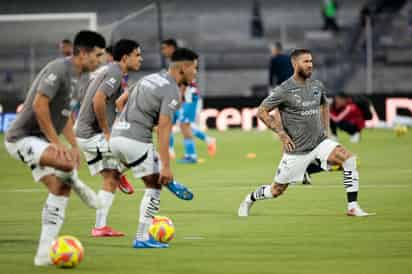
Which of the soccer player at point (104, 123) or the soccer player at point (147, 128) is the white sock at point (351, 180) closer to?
the soccer player at point (104, 123)

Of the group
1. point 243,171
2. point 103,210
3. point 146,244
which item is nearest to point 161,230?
point 146,244

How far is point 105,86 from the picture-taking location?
12195 mm

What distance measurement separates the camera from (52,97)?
957 cm

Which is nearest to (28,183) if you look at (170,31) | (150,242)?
(150,242)

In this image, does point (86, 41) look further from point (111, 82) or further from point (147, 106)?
point (111, 82)

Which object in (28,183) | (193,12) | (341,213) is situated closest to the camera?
(341,213)

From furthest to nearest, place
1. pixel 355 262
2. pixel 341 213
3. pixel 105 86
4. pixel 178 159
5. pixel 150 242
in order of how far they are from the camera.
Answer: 1. pixel 178 159
2. pixel 341 213
3. pixel 105 86
4. pixel 150 242
5. pixel 355 262

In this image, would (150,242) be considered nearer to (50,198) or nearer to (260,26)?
(50,198)

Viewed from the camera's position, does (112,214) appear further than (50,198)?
Yes

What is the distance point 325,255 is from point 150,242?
1756mm

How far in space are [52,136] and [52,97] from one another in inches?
13.3

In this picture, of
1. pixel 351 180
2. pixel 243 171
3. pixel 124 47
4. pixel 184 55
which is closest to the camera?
pixel 184 55

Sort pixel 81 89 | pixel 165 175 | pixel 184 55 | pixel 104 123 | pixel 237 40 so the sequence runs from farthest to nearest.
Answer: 1. pixel 237 40
2. pixel 81 89
3. pixel 104 123
4. pixel 184 55
5. pixel 165 175

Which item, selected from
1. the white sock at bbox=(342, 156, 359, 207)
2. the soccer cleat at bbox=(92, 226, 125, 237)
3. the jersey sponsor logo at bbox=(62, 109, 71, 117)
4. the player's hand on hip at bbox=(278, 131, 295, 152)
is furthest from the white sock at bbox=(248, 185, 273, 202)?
the jersey sponsor logo at bbox=(62, 109, 71, 117)
